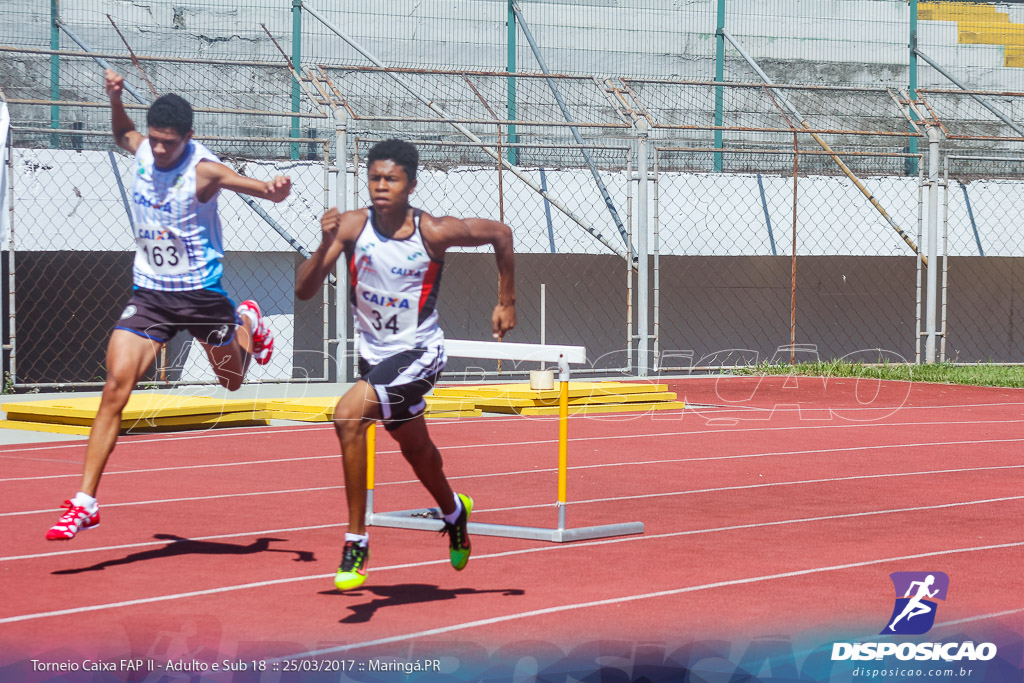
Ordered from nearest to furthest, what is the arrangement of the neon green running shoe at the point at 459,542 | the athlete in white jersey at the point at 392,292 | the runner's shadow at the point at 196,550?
1. the athlete in white jersey at the point at 392,292
2. the neon green running shoe at the point at 459,542
3. the runner's shadow at the point at 196,550

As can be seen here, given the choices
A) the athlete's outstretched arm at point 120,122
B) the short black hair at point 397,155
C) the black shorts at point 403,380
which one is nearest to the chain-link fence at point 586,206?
the athlete's outstretched arm at point 120,122

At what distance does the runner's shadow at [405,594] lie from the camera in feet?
17.2

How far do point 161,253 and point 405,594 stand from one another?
7.35 ft

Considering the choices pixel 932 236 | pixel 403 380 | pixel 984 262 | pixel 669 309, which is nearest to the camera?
pixel 403 380

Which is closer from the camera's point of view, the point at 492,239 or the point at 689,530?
the point at 492,239

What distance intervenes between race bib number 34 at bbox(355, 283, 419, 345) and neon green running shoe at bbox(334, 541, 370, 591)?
2.83 ft

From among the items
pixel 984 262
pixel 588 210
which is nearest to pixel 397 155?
pixel 588 210

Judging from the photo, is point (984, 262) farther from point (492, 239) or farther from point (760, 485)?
point (492, 239)

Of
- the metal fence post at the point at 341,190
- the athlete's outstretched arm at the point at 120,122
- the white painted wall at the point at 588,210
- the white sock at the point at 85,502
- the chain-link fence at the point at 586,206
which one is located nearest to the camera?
the white sock at the point at 85,502

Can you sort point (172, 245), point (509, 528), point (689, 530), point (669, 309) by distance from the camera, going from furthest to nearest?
point (669, 309) < point (689, 530) < point (509, 528) < point (172, 245)

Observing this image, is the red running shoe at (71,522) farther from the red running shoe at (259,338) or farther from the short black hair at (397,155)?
the short black hair at (397,155)

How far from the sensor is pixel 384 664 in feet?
14.4

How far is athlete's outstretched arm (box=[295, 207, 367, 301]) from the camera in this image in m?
5.40

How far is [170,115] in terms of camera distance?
6.55 meters
